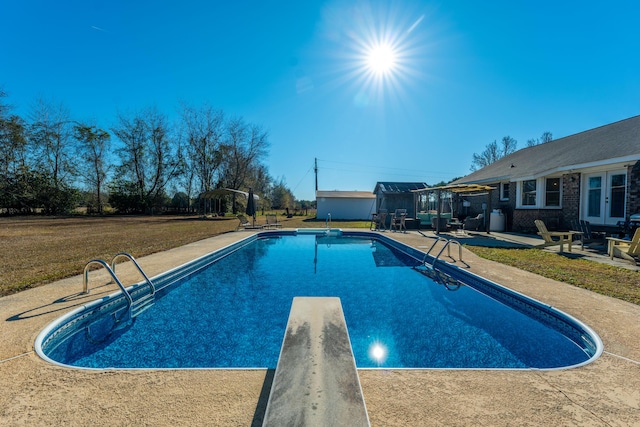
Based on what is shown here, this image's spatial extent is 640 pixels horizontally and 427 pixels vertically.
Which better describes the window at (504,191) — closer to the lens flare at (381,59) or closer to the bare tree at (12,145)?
the lens flare at (381,59)

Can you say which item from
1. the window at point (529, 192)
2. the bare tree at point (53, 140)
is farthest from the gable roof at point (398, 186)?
the bare tree at point (53, 140)

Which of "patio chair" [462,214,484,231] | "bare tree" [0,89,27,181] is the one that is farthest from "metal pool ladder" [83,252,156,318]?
"bare tree" [0,89,27,181]

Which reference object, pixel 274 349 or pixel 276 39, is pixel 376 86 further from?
pixel 274 349

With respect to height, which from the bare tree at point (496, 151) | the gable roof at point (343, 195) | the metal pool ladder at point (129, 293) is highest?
the bare tree at point (496, 151)

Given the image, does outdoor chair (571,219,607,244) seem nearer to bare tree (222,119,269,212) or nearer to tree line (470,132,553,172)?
bare tree (222,119,269,212)

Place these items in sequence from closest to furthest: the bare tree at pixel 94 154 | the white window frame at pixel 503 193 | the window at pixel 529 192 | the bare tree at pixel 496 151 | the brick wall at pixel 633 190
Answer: the brick wall at pixel 633 190 < the window at pixel 529 192 < the white window frame at pixel 503 193 < the bare tree at pixel 94 154 < the bare tree at pixel 496 151

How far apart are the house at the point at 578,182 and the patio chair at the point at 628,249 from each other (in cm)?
236

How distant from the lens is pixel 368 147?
79.2 ft

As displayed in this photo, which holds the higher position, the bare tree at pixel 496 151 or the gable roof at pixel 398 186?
the bare tree at pixel 496 151

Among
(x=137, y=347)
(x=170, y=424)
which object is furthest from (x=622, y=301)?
A: (x=137, y=347)

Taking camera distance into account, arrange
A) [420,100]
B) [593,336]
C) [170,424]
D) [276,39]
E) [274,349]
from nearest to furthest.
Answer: [170,424], [593,336], [274,349], [276,39], [420,100]

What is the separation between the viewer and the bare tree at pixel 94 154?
29781 millimetres

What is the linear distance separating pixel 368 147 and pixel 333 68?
1249 centimetres

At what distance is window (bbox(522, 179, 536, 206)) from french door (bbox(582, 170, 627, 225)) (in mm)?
1980
